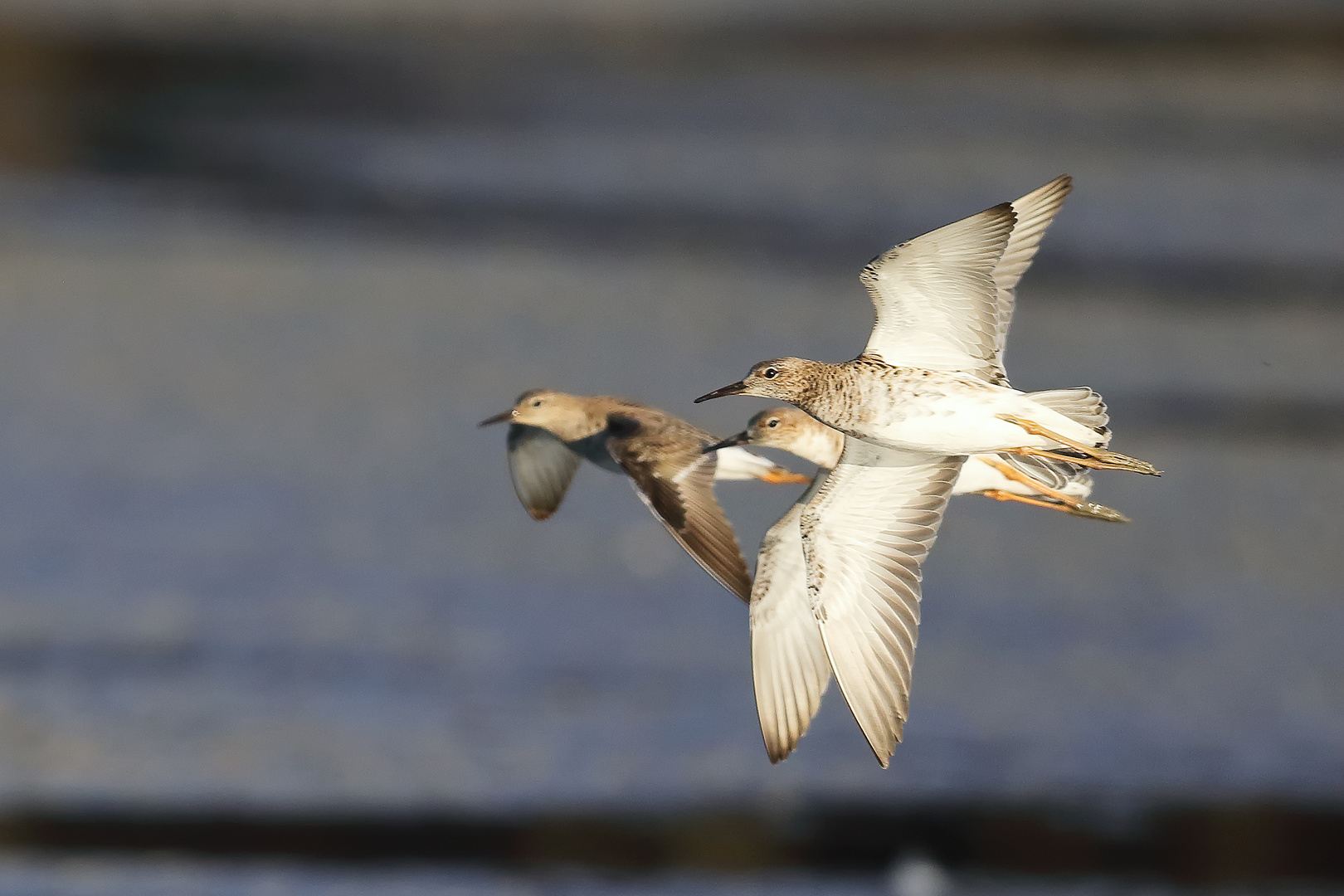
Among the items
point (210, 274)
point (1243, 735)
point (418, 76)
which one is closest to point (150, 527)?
point (210, 274)

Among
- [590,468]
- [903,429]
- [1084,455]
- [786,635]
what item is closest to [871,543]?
[786,635]

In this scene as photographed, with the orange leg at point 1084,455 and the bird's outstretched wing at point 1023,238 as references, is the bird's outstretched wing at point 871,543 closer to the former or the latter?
the orange leg at point 1084,455

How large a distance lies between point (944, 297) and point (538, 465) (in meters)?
2.55

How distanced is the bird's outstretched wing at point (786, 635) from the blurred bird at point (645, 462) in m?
0.25

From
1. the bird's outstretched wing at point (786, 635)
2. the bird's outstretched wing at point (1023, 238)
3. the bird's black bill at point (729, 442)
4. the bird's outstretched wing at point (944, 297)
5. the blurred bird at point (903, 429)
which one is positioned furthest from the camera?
→ the bird's outstretched wing at point (786, 635)

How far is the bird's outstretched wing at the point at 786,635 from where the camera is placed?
7.32 meters

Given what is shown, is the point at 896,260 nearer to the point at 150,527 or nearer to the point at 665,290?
the point at 150,527

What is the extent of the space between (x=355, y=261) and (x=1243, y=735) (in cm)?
1321

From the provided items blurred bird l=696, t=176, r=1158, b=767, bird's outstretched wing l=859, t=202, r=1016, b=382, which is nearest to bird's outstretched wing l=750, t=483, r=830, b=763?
blurred bird l=696, t=176, r=1158, b=767

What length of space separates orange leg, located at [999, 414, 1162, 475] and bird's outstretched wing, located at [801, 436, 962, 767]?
14.7 inches

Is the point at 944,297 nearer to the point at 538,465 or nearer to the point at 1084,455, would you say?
the point at 1084,455

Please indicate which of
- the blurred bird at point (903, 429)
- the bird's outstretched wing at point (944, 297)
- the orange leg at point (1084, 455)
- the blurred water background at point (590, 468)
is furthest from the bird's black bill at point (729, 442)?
the blurred water background at point (590, 468)

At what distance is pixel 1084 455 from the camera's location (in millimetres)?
7082

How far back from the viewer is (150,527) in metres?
16.3
